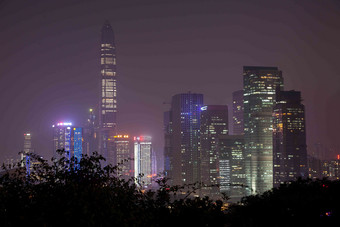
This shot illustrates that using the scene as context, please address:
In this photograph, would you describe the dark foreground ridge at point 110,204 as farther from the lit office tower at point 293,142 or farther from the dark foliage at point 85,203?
the lit office tower at point 293,142

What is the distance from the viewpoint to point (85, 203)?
65.5ft

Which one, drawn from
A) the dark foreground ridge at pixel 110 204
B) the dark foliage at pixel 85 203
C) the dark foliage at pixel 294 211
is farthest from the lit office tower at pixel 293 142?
the dark foliage at pixel 85 203

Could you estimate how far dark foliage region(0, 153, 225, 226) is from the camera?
66.3 ft

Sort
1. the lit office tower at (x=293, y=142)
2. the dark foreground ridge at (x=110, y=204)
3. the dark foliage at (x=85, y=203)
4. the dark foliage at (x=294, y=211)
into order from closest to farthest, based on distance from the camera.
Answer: the dark foliage at (x=85, y=203) < the dark foreground ridge at (x=110, y=204) < the dark foliage at (x=294, y=211) < the lit office tower at (x=293, y=142)

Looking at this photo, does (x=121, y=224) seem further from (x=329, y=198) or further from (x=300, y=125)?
(x=300, y=125)

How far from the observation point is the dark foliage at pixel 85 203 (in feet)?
66.3

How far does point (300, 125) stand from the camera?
7618 inches

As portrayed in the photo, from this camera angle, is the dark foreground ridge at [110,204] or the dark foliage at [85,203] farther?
the dark foreground ridge at [110,204]

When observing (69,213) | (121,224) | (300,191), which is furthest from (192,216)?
(300,191)

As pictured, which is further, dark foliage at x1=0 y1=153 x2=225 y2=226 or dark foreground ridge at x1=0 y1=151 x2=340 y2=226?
dark foreground ridge at x1=0 y1=151 x2=340 y2=226

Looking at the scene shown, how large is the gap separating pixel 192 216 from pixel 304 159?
174984 mm

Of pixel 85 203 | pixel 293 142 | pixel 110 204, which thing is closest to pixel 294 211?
pixel 110 204

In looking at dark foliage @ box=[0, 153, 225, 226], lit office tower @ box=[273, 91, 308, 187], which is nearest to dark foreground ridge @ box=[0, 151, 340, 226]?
dark foliage @ box=[0, 153, 225, 226]

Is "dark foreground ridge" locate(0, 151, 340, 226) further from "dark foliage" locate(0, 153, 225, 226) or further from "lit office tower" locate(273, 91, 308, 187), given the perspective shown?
"lit office tower" locate(273, 91, 308, 187)
